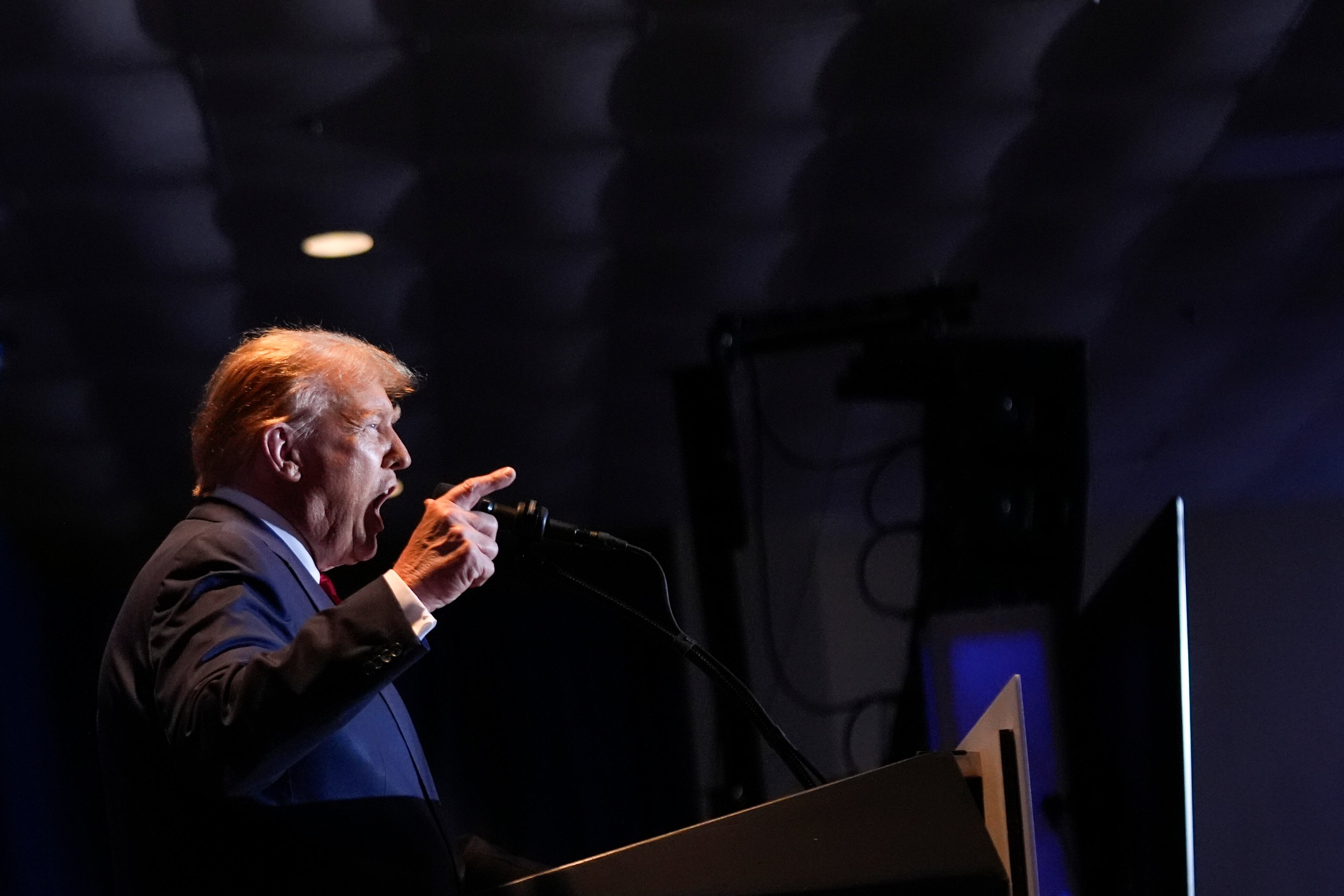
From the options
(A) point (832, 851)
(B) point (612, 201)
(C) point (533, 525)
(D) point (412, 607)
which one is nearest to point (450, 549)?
(D) point (412, 607)

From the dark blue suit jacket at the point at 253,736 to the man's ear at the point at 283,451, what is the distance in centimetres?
11

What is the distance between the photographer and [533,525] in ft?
4.23

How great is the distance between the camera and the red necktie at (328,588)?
1.47 m

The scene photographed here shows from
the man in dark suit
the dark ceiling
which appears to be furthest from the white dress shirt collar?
the dark ceiling

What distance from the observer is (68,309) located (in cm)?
304

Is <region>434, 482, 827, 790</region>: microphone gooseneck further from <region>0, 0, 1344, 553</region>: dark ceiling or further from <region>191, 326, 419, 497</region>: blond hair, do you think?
<region>0, 0, 1344, 553</region>: dark ceiling

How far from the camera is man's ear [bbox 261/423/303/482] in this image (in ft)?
4.56

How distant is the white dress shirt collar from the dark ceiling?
1.43 m

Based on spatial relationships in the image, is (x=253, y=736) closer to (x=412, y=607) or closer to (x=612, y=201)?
(x=412, y=607)

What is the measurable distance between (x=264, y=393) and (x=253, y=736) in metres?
0.55

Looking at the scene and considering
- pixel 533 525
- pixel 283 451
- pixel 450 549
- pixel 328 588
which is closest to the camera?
pixel 450 549

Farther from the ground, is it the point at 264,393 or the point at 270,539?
the point at 264,393

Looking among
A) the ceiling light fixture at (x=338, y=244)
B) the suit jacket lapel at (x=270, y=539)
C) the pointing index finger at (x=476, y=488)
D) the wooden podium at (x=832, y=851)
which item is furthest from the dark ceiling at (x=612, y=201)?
the wooden podium at (x=832, y=851)

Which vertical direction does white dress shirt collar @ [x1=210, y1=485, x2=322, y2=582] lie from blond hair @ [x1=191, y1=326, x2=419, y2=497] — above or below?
below
